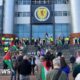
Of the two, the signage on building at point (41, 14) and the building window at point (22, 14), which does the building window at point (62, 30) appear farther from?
the building window at point (22, 14)

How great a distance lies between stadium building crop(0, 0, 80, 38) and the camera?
2368 inches

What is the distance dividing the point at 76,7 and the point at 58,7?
560 centimetres

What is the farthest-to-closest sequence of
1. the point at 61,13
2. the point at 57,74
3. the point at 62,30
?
the point at 61,13
the point at 62,30
the point at 57,74

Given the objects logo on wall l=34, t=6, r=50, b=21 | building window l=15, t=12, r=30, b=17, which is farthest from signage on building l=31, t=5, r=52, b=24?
building window l=15, t=12, r=30, b=17

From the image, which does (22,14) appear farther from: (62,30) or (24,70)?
(24,70)

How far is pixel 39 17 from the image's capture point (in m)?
61.2

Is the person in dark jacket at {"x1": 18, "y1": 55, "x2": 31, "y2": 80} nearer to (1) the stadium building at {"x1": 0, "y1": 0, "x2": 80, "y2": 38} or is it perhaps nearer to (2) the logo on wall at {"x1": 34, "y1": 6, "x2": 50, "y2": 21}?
(1) the stadium building at {"x1": 0, "y1": 0, "x2": 80, "y2": 38}

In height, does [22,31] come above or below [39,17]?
below

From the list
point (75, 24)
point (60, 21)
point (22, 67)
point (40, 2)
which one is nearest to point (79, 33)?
point (75, 24)

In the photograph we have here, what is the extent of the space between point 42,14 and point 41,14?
7.0 inches

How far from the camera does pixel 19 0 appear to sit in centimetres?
6222

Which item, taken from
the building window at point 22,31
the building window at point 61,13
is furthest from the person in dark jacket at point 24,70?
the building window at point 61,13

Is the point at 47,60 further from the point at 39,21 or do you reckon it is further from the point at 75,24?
the point at 39,21

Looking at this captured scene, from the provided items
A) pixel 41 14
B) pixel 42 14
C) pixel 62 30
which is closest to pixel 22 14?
pixel 41 14
